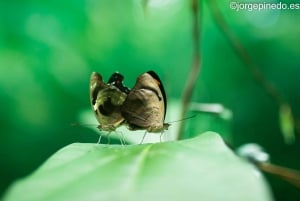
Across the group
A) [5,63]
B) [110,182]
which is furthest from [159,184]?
[5,63]

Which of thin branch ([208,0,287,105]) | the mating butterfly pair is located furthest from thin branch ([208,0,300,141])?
the mating butterfly pair

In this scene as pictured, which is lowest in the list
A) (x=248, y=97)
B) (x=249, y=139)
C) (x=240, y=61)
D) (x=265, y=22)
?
(x=249, y=139)

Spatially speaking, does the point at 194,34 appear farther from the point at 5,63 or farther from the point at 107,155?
the point at 107,155

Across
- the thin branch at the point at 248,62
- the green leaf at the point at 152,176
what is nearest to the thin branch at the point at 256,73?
the thin branch at the point at 248,62

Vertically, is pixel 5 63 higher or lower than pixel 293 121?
higher

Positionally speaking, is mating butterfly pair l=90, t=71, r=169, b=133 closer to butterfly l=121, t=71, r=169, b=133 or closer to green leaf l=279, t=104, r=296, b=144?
butterfly l=121, t=71, r=169, b=133

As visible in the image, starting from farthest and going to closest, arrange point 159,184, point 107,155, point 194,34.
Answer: point 194,34
point 107,155
point 159,184

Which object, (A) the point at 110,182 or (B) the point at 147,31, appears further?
(B) the point at 147,31

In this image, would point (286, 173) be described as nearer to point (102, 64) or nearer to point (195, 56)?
point (195, 56)
